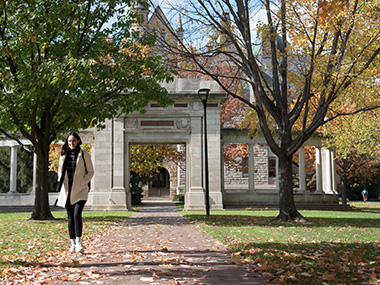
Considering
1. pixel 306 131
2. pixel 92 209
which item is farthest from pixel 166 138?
pixel 306 131

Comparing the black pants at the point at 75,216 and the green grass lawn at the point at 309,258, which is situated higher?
the black pants at the point at 75,216

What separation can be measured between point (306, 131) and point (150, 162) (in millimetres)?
15477

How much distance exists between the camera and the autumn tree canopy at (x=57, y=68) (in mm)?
12477

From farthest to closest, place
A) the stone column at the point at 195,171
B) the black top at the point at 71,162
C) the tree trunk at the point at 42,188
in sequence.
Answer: the stone column at the point at 195,171 → the tree trunk at the point at 42,188 → the black top at the point at 71,162

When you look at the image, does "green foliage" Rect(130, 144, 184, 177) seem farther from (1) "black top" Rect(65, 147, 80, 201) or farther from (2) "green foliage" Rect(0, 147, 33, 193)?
(1) "black top" Rect(65, 147, 80, 201)

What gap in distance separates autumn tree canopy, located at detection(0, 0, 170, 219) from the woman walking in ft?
16.6

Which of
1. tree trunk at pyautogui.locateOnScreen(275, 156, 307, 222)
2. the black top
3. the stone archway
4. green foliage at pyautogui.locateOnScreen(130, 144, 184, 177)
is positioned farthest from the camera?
the stone archway

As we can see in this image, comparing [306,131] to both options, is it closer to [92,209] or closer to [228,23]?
[228,23]

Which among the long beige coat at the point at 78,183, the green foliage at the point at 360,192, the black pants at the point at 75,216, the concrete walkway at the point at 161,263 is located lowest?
the green foliage at the point at 360,192

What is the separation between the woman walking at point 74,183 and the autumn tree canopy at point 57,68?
16.6 feet

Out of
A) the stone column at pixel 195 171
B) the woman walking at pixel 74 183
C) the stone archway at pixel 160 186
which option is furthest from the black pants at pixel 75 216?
the stone archway at pixel 160 186

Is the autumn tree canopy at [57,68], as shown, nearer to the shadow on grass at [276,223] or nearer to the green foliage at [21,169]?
the shadow on grass at [276,223]

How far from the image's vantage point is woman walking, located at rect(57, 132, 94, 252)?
6.95 metres

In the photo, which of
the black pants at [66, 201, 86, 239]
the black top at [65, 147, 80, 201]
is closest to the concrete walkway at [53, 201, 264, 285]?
the black pants at [66, 201, 86, 239]
